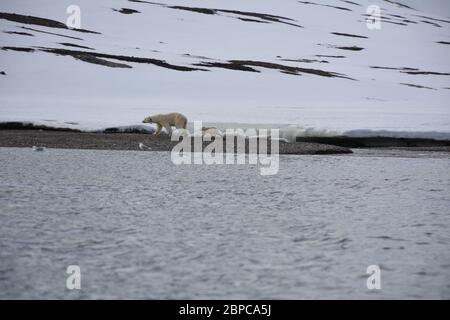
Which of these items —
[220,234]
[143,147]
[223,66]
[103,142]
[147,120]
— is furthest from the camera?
[223,66]

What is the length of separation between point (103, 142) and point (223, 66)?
80.8 feet

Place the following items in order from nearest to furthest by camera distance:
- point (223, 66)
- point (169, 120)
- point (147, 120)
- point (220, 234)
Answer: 1. point (220, 234)
2. point (169, 120)
3. point (147, 120)
4. point (223, 66)

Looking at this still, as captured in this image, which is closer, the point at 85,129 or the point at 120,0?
the point at 85,129

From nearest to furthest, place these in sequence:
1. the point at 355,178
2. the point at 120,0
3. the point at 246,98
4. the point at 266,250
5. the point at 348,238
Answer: the point at 266,250 → the point at 348,238 → the point at 355,178 → the point at 246,98 → the point at 120,0

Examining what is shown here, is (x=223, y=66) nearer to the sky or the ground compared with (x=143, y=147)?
nearer to the sky

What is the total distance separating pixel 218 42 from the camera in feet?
170

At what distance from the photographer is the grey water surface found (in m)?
5.00

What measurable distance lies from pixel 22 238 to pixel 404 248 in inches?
146

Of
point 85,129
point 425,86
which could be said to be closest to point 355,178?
point 85,129

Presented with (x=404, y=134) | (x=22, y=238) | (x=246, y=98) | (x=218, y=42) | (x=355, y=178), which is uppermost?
(x=218, y=42)

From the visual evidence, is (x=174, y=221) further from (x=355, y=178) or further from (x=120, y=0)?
(x=120, y=0)

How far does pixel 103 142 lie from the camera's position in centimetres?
1878

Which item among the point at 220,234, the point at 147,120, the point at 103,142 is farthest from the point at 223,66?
the point at 220,234

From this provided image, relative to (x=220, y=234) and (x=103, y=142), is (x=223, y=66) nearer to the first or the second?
(x=103, y=142)
